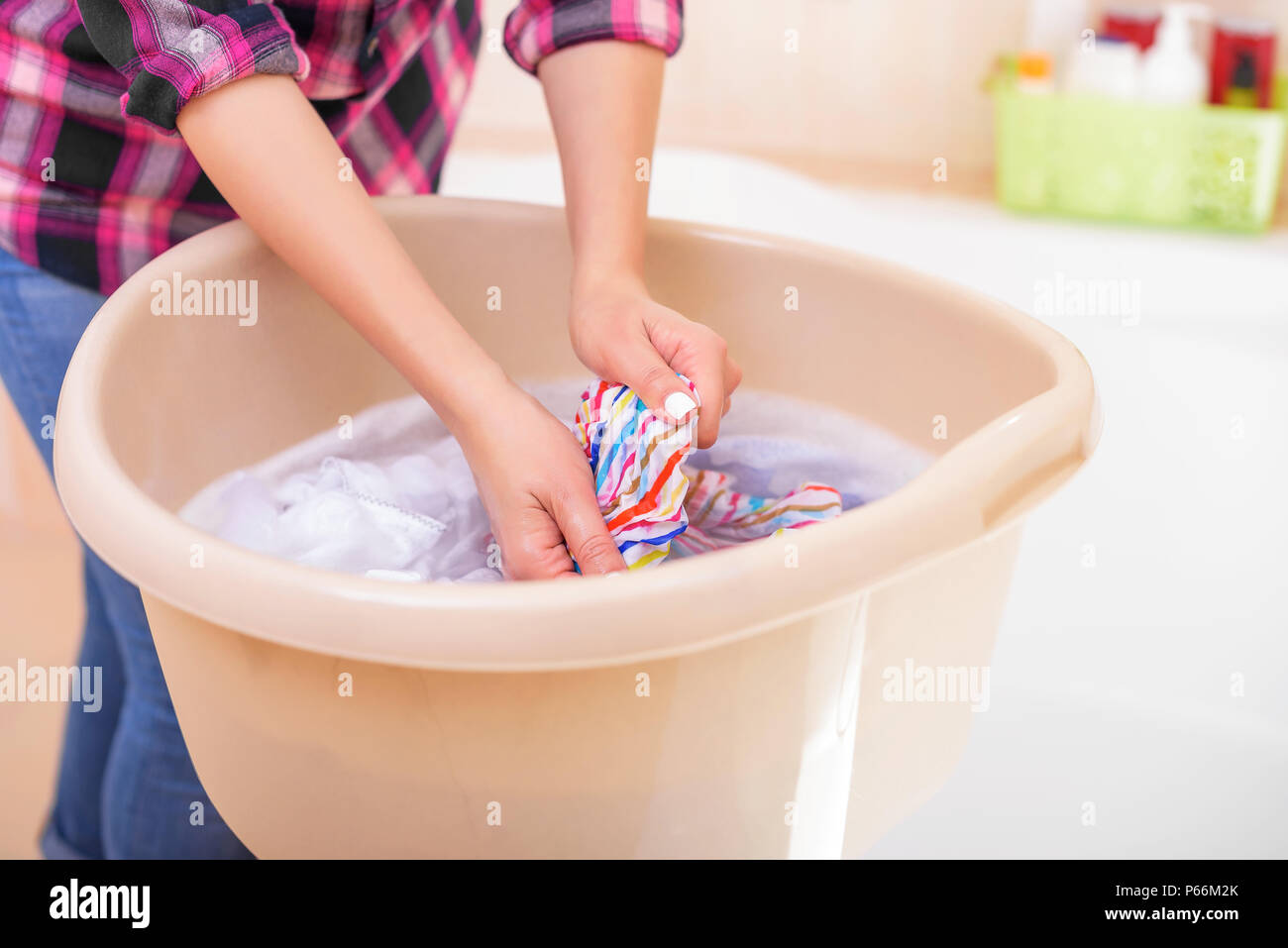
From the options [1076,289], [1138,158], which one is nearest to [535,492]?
[1076,289]

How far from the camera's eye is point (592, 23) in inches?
24.9

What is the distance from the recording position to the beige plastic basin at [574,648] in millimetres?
354

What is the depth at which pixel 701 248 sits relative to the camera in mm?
667

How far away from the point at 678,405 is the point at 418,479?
7.1 inches

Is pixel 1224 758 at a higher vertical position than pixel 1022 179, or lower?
lower

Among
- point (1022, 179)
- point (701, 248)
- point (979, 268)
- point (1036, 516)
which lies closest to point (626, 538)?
point (701, 248)

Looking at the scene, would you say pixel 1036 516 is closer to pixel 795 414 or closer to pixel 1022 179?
pixel 1022 179

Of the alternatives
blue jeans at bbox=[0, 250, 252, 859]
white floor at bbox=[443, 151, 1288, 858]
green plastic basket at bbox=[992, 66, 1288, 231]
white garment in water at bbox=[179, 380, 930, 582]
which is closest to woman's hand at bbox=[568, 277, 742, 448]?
white garment in water at bbox=[179, 380, 930, 582]

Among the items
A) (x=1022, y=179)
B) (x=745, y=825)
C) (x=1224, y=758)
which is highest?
(x=1022, y=179)

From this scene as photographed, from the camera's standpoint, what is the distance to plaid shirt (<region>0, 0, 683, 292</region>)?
53 centimetres

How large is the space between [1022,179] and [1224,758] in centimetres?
78

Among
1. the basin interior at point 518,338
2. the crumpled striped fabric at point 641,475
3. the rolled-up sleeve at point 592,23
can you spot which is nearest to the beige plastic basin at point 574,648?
the basin interior at point 518,338
